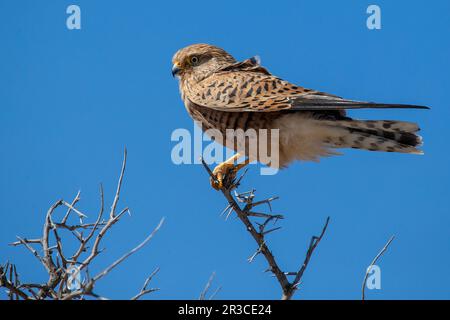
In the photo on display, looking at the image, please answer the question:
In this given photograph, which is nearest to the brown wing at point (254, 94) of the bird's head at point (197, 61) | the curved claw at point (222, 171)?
the bird's head at point (197, 61)

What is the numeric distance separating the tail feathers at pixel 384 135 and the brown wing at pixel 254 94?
0.26 m

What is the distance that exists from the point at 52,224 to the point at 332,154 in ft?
8.16

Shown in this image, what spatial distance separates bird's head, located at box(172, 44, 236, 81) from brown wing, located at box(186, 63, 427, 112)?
0.59 feet

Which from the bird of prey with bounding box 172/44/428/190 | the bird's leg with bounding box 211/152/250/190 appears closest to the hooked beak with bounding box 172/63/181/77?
the bird of prey with bounding box 172/44/428/190

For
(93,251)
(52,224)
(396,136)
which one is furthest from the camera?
(396,136)

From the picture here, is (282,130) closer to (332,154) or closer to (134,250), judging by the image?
(332,154)

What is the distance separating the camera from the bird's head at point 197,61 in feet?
19.6

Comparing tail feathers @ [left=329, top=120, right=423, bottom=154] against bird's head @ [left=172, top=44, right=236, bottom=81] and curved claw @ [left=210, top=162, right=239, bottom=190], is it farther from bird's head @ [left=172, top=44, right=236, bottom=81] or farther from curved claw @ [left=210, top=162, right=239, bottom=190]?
bird's head @ [left=172, top=44, right=236, bottom=81]

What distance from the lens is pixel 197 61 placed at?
603 cm

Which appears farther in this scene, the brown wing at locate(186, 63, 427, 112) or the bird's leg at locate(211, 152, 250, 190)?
the bird's leg at locate(211, 152, 250, 190)

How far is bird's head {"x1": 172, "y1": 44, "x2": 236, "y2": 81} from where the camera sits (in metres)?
5.98

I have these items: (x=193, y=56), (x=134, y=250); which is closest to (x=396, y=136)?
(x=193, y=56)
